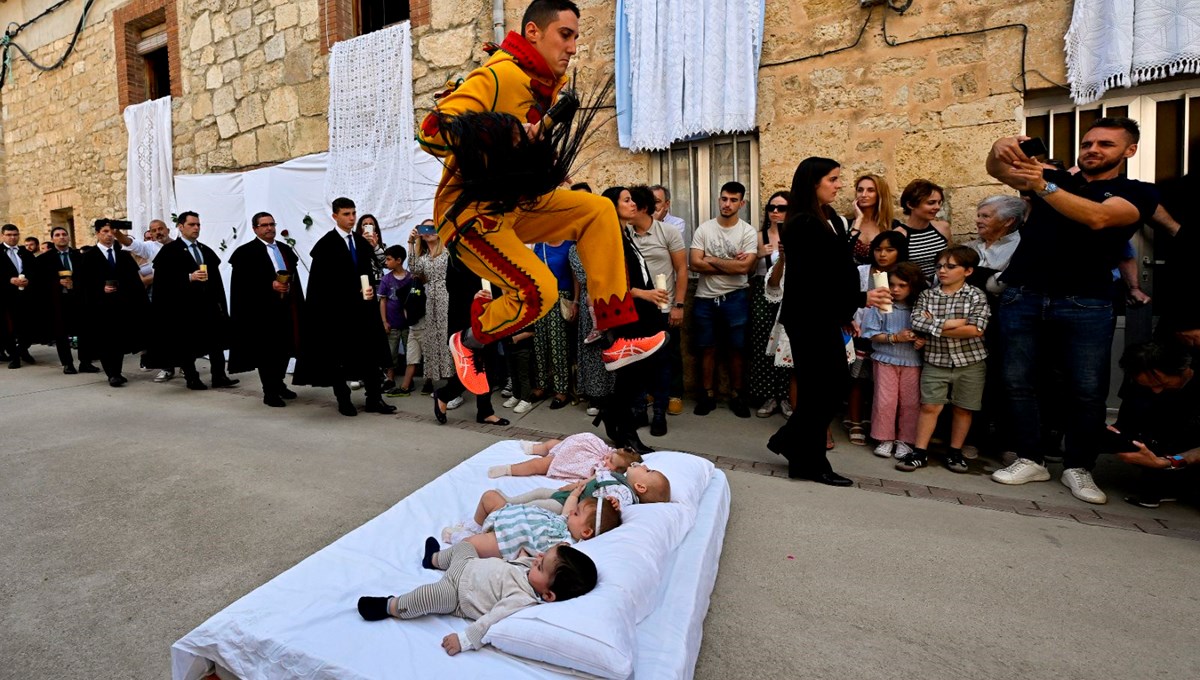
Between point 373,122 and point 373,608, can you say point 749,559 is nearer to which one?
point 373,608

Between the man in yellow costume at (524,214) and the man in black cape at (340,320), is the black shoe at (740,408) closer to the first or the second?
the man in yellow costume at (524,214)

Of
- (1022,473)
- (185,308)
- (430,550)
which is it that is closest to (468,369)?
(430,550)

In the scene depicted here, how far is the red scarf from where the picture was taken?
109 inches

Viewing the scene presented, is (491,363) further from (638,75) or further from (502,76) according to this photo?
(502,76)

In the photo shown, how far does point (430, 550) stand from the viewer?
8.62 ft

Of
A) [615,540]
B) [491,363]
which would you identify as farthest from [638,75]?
[615,540]

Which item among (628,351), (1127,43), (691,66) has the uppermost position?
Answer: (691,66)

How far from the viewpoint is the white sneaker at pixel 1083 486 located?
361cm

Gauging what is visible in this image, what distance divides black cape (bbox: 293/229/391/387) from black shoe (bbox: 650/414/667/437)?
8.16 feet

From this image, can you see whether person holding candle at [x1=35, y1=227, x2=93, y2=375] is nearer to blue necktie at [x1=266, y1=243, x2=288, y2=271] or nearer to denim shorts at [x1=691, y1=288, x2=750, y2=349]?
blue necktie at [x1=266, y1=243, x2=288, y2=271]

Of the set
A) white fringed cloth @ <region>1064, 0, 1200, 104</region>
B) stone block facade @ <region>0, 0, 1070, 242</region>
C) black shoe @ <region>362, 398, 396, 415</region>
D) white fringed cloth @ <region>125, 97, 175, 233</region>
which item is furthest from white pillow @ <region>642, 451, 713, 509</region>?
white fringed cloth @ <region>125, 97, 175, 233</region>

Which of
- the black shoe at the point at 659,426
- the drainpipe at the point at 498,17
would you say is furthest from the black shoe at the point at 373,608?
the drainpipe at the point at 498,17

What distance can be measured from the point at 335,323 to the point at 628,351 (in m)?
3.21

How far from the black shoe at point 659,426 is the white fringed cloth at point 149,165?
8.90 m
